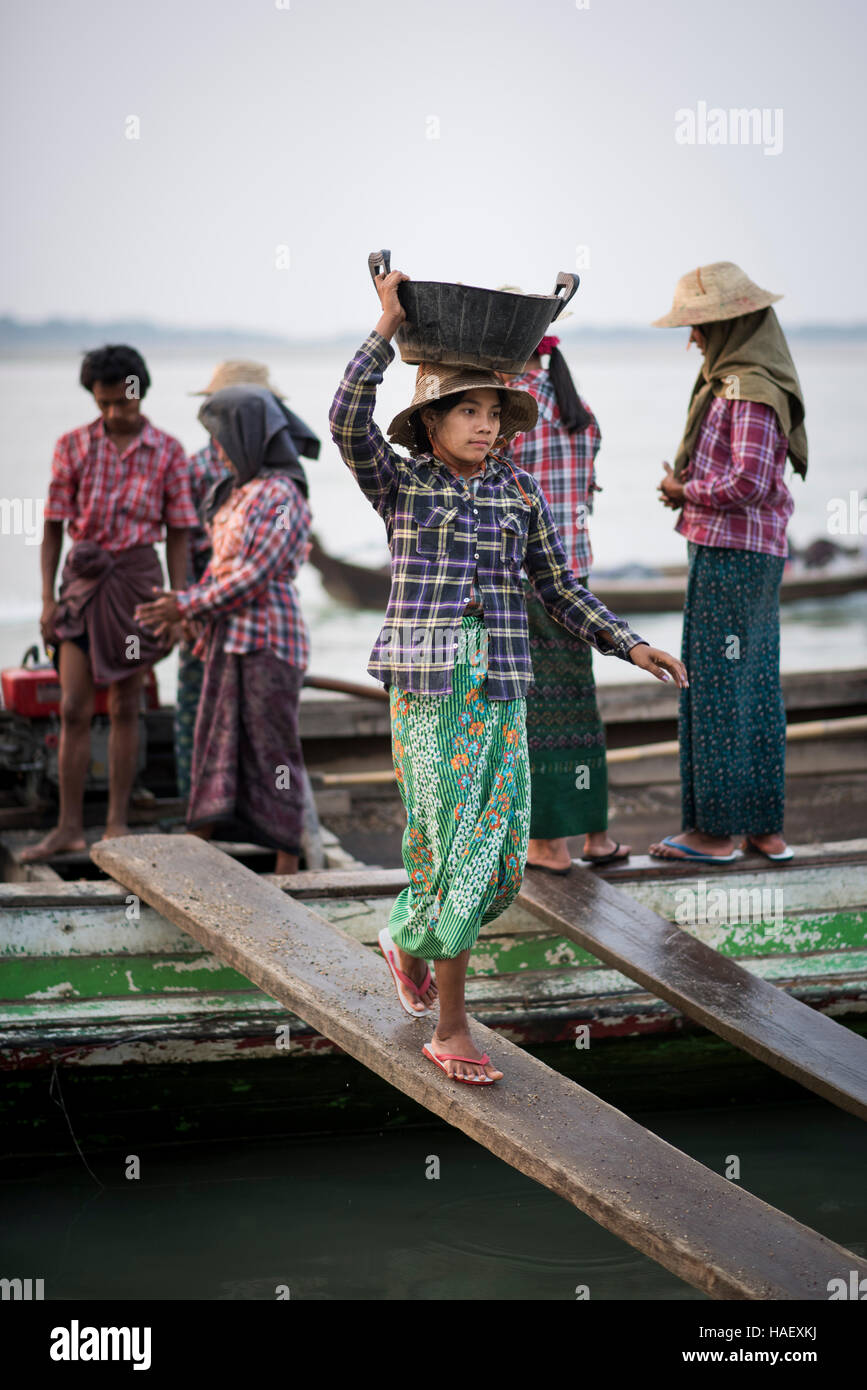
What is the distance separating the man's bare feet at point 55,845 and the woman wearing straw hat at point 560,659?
1.69 metres

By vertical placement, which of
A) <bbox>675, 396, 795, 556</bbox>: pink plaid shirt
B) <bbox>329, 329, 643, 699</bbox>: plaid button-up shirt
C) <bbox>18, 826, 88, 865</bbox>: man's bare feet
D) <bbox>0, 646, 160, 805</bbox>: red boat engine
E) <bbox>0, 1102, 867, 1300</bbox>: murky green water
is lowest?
<bbox>0, 1102, 867, 1300</bbox>: murky green water

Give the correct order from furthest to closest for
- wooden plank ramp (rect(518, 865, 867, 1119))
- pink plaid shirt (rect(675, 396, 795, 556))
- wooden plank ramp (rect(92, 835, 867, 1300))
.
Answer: pink plaid shirt (rect(675, 396, 795, 556))
wooden plank ramp (rect(518, 865, 867, 1119))
wooden plank ramp (rect(92, 835, 867, 1300))

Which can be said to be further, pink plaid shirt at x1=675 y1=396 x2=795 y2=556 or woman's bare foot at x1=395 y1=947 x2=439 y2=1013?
pink plaid shirt at x1=675 y1=396 x2=795 y2=556

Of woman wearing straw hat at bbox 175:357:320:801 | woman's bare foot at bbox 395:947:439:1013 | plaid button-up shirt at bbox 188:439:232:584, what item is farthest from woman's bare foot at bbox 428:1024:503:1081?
plaid button-up shirt at bbox 188:439:232:584

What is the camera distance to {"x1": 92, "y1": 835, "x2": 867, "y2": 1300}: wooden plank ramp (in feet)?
8.46

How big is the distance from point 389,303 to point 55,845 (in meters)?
2.75

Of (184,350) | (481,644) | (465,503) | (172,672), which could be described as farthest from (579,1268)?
(184,350)

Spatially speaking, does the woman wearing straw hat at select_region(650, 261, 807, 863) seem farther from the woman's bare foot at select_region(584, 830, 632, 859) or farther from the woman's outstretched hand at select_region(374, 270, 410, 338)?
the woman's outstretched hand at select_region(374, 270, 410, 338)

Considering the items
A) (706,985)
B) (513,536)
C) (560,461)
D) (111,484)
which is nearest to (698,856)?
(706,985)

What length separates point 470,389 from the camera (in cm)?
283

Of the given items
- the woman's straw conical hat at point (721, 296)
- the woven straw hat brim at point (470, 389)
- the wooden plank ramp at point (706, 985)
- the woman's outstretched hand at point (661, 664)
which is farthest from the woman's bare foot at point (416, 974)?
the woman's straw conical hat at point (721, 296)

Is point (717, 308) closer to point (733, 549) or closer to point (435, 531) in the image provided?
point (733, 549)

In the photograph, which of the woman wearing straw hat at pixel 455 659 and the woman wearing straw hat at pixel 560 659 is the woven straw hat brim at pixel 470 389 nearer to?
the woman wearing straw hat at pixel 455 659

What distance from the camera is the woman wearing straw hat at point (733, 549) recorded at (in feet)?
13.6
